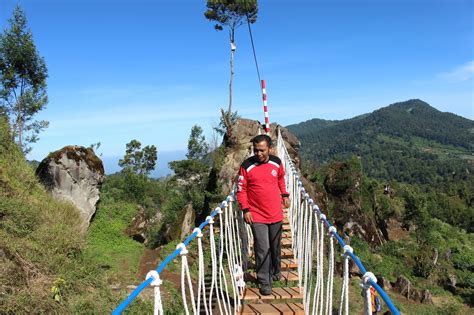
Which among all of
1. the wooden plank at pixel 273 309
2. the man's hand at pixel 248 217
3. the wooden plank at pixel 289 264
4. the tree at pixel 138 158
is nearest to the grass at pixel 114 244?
the wooden plank at pixel 289 264

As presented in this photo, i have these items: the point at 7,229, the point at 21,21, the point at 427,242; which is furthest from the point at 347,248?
the point at 427,242

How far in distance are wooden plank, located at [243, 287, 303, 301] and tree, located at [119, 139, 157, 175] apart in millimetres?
30749

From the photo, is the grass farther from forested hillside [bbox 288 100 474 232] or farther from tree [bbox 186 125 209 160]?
forested hillside [bbox 288 100 474 232]

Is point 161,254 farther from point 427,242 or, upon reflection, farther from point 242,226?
point 427,242

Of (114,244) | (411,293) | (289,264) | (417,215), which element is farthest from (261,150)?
(417,215)

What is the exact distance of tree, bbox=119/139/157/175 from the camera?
1305 inches

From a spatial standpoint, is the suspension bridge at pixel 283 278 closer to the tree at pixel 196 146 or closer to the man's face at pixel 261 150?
the man's face at pixel 261 150

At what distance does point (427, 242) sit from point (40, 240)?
2523cm

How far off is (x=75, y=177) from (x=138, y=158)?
2580 cm

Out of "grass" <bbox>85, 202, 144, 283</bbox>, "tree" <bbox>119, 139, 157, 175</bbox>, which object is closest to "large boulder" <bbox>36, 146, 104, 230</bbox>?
"grass" <bbox>85, 202, 144, 283</bbox>

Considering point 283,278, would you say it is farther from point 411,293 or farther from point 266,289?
point 411,293

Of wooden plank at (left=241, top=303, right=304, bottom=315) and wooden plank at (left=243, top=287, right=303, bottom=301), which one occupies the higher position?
wooden plank at (left=243, top=287, right=303, bottom=301)

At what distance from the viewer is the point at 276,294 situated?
3402mm

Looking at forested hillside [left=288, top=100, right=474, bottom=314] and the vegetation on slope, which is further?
forested hillside [left=288, top=100, right=474, bottom=314]
